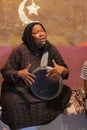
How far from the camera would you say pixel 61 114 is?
7.81 feet

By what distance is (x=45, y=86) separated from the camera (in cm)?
239

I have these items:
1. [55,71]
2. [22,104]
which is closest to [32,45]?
[55,71]

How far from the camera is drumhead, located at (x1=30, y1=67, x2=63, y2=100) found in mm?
2354

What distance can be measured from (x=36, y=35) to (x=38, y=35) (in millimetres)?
15

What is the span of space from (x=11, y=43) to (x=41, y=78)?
568 mm

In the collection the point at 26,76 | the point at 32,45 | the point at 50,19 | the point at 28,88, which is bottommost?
the point at 28,88

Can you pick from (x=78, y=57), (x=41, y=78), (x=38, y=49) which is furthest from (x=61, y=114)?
(x=78, y=57)

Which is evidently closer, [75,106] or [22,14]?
[75,106]

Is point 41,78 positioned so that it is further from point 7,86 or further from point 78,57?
point 78,57

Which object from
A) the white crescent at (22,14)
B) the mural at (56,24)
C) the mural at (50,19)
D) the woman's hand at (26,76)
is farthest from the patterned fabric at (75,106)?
the white crescent at (22,14)

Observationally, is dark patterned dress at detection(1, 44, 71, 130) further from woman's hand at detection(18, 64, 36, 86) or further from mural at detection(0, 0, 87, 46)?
mural at detection(0, 0, 87, 46)

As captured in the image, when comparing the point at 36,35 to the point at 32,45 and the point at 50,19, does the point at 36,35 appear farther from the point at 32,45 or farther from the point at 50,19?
the point at 50,19

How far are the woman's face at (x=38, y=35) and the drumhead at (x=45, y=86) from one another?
20 centimetres

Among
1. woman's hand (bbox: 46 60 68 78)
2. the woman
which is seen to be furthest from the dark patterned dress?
woman's hand (bbox: 46 60 68 78)
